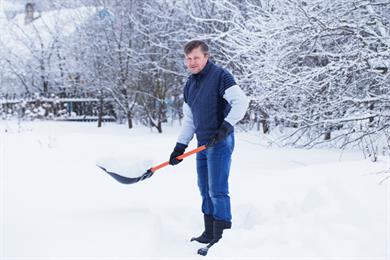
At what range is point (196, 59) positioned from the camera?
3385 millimetres

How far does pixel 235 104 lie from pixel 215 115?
21cm

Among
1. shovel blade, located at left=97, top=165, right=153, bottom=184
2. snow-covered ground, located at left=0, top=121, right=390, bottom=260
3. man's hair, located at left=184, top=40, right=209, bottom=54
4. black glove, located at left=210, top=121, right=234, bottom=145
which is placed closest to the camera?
snow-covered ground, located at left=0, top=121, right=390, bottom=260

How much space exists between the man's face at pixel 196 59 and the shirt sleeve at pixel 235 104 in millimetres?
317

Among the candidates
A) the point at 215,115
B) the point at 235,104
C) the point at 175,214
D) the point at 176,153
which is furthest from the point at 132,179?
the point at 235,104

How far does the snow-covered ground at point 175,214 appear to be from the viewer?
2.99m

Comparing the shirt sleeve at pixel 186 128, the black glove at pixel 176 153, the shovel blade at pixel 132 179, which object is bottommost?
the shovel blade at pixel 132 179

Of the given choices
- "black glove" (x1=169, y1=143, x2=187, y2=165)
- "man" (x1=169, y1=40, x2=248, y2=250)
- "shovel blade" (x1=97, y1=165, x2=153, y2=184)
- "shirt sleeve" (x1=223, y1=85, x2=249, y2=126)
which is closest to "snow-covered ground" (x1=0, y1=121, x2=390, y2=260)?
"shovel blade" (x1=97, y1=165, x2=153, y2=184)

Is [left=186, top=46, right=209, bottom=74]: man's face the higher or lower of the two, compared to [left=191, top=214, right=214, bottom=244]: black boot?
higher

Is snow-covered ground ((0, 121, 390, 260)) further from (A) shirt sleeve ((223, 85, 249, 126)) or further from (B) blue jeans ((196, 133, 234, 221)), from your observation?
(A) shirt sleeve ((223, 85, 249, 126))

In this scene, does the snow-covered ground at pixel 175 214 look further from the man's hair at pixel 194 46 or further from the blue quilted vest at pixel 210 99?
the man's hair at pixel 194 46

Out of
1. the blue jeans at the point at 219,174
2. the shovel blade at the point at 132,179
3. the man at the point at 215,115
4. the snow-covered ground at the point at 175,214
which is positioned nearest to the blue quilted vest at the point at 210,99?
the man at the point at 215,115

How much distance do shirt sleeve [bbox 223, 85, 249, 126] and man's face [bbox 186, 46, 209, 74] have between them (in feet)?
1.04

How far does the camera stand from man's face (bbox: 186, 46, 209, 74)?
3371 millimetres

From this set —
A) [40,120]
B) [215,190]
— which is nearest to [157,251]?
[215,190]
